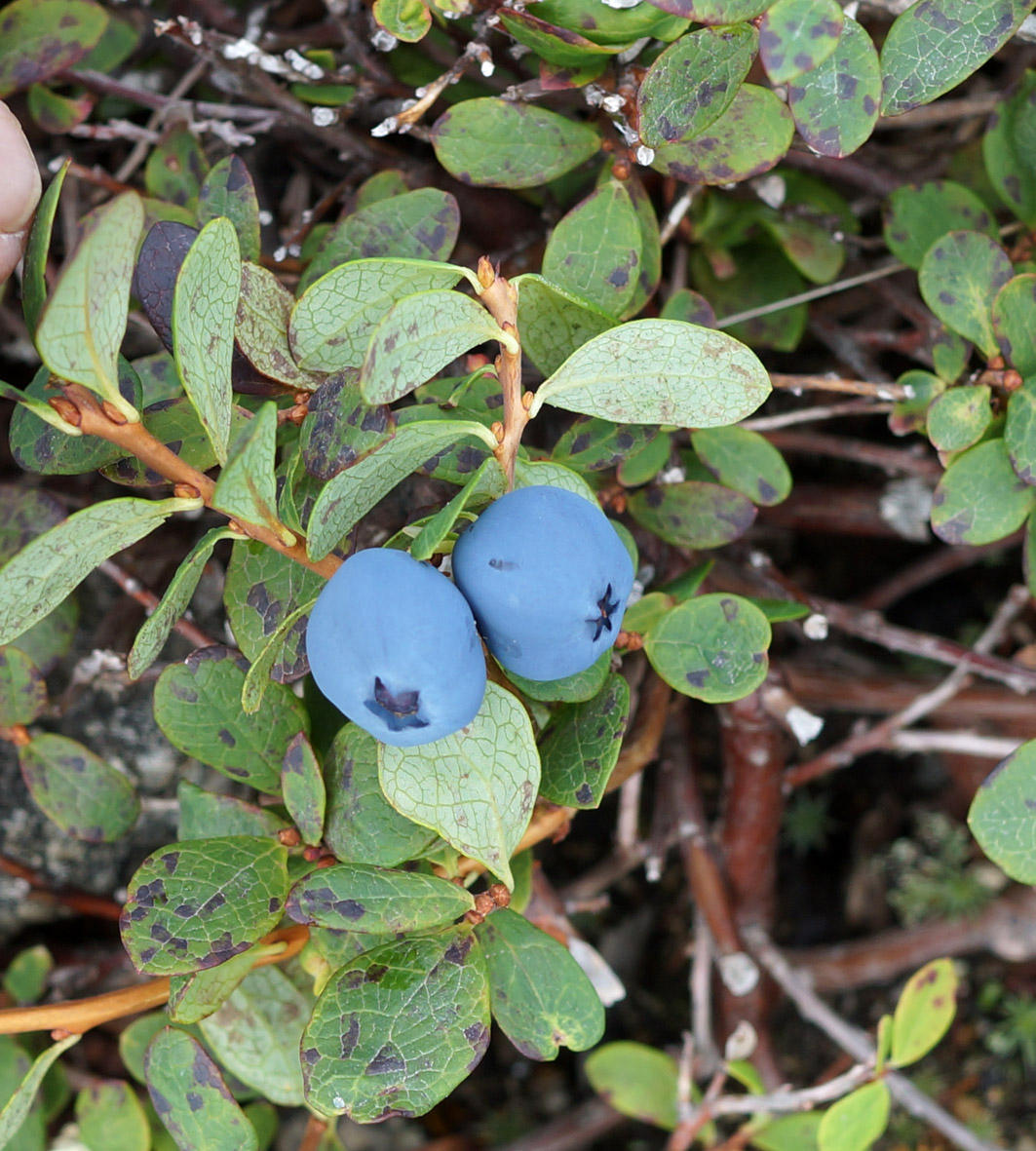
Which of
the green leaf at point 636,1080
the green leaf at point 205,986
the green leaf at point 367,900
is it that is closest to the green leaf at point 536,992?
the green leaf at point 367,900

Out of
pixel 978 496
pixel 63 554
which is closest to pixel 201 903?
pixel 63 554

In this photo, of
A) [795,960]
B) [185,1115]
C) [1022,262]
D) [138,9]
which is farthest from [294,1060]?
[138,9]

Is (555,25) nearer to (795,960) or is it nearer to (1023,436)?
(1023,436)

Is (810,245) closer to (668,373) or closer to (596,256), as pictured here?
(596,256)

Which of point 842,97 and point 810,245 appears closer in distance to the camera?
point 842,97

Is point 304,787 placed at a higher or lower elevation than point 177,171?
lower

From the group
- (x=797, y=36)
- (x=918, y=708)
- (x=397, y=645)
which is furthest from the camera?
(x=918, y=708)
